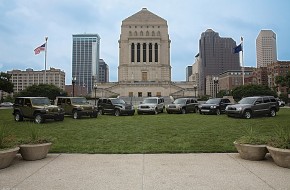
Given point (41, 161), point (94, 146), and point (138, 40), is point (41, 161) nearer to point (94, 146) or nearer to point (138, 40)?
point (94, 146)

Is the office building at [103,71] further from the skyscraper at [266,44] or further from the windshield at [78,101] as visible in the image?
the windshield at [78,101]

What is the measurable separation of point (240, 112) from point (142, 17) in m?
82.1

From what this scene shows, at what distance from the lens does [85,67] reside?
14050 centimetres

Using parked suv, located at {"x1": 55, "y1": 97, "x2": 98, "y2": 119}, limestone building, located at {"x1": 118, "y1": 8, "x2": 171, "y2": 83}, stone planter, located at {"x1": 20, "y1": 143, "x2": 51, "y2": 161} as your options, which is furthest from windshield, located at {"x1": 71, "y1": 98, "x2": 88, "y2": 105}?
limestone building, located at {"x1": 118, "y1": 8, "x2": 171, "y2": 83}

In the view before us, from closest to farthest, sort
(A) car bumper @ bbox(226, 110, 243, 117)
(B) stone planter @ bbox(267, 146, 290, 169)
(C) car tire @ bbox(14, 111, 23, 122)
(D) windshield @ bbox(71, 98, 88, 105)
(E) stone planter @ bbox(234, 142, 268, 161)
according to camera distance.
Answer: (B) stone planter @ bbox(267, 146, 290, 169)
(E) stone planter @ bbox(234, 142, 268, 161)
(C) car tire @ bbox(14, 111, 23, 122)
(A) car bumper @ bbox(226, 110, 243, 117)
(D) windshield @ bbox(71, 98, 88, 105)

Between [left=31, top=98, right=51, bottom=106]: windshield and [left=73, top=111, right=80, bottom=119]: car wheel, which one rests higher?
[left=31, top=98, right=51, bottom=106]: windshield

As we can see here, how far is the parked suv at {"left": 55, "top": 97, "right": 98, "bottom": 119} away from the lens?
20734 mm

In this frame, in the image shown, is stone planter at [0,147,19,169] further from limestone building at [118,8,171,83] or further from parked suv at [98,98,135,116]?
limestone building at [118,8,171,83]

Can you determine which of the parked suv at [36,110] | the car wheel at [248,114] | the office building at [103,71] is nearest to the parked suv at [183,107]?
the car wheel at [248,114]

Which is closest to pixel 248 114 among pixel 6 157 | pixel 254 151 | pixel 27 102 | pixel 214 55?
pixel 254 151

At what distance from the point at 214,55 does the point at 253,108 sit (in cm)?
15415

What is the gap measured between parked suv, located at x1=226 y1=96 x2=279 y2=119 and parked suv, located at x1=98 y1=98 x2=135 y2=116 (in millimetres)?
9167

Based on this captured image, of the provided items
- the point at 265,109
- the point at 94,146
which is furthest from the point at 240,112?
the point at 94,146

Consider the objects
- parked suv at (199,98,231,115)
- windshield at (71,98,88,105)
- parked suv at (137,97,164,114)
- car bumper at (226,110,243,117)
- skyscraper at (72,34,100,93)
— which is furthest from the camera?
skyscraper at (72,34,100,93)
